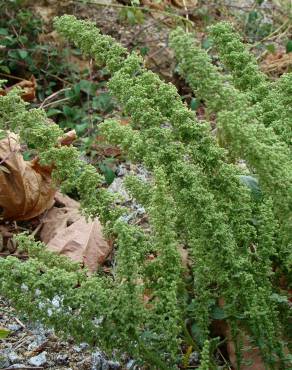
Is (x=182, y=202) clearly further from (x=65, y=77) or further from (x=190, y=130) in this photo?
(x=65, y=77)

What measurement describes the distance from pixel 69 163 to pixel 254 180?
0.44m

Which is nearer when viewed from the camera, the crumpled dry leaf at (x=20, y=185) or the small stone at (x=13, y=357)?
the small stone at (x=13, y=357)

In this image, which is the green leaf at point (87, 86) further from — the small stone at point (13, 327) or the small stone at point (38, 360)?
the small stone at point (38, 360)

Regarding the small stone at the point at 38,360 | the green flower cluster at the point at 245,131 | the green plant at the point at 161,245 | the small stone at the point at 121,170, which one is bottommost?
the small stone at the point at 121,170

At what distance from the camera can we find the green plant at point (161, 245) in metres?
1.57

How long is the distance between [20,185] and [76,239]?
299 millimetres

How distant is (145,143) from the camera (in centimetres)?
175

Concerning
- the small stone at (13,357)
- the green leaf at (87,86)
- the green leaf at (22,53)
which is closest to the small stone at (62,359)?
the small stone at (13,357)

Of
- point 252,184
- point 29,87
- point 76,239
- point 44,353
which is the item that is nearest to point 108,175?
point 76,239

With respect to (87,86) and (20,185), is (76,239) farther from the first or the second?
(87,86)

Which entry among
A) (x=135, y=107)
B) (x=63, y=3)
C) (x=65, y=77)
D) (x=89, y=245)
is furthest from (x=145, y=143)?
(x=63, y=3)

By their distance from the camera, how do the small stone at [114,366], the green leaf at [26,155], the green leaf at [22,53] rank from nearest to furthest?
the small stone at [114,366] < the green leaf at [26,155] < the green leaf at [22,53]

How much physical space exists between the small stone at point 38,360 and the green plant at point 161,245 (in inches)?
17.0

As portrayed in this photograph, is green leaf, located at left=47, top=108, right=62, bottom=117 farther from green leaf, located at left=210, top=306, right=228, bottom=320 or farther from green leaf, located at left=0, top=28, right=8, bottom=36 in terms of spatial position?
green leaf, located at left=210, top=306, right=228, bottom=320
